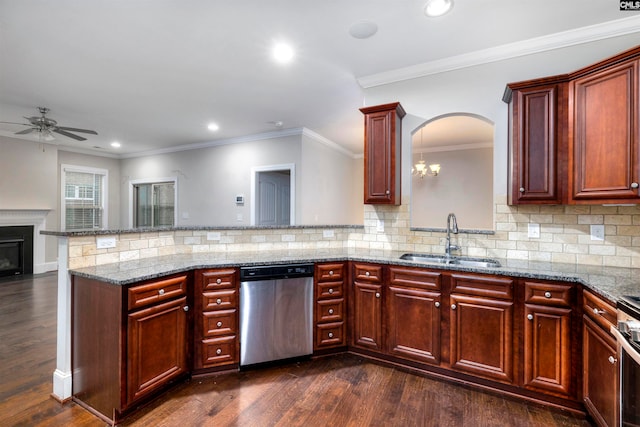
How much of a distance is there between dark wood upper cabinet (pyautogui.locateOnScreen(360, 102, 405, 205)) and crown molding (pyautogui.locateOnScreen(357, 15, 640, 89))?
0.42 meters

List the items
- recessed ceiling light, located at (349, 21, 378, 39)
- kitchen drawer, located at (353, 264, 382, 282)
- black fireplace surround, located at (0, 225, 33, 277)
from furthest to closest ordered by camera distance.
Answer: black fireplace surround, located at (0, 225, 33, 277), kitchen drawer, located at (353, 264, 382, 282), recessed ceiling light, located at (349, 21, 378, 39)

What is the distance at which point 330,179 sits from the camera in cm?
611

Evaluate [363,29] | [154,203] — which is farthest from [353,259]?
[154,203]

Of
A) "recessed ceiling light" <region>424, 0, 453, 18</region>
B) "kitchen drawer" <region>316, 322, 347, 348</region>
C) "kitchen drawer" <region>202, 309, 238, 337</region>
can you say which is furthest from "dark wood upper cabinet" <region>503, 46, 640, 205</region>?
"kitchen drawer" <region>202, 309, 238, 337</region>

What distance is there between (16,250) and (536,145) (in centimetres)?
816

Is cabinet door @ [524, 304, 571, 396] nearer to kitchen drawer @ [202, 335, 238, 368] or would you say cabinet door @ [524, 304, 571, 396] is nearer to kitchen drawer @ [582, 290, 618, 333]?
kitchen drawer @ [582, 290, 618, 333]

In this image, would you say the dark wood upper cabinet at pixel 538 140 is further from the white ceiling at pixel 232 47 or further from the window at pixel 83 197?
the window at pixel 83 197

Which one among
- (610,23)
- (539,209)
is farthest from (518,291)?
(610,23)

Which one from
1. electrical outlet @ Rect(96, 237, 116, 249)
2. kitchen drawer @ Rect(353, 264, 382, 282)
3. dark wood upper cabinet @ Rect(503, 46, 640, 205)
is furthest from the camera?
kitchen drawer @ Rect(353, 264, 382, 282)

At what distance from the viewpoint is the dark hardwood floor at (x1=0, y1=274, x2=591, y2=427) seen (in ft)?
6.05

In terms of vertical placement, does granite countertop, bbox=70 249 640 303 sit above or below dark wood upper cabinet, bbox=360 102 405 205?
below

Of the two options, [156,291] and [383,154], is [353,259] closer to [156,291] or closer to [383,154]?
[383,154]

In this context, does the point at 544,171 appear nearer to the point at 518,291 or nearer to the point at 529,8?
the point at 518,291

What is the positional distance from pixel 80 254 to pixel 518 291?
9.91ft
